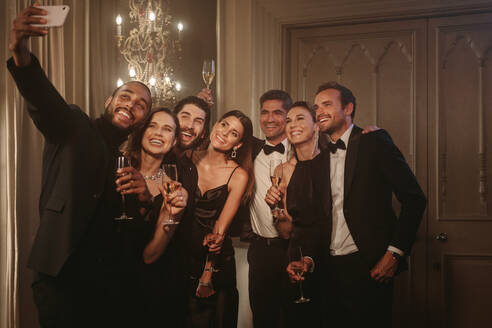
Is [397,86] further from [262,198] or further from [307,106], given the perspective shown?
[262,198]

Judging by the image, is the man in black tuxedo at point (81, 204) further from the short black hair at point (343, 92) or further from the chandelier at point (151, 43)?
the short black hair at point (343, 92)

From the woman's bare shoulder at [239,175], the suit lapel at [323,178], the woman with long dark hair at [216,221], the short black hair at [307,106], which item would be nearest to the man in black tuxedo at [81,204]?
the woman with long dark hair at [216,221]

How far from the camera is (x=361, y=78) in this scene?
124 inches

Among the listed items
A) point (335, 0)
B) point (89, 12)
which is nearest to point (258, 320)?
point (335, 0)

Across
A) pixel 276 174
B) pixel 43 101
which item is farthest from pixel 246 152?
pixel 43 101

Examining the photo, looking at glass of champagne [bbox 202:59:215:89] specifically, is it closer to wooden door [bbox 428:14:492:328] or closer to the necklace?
the necklace

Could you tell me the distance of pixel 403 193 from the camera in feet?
9.11

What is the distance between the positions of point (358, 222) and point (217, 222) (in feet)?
2.94

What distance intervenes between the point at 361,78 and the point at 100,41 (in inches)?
78.8

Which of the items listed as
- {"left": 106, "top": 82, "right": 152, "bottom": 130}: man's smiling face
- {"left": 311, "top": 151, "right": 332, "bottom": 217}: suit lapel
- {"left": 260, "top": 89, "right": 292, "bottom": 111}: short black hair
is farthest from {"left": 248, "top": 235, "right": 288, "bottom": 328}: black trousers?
{"left": 106, "top": 82, "right": 152, "bottom": 130}: man's smiling face

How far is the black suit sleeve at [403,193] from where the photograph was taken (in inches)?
107

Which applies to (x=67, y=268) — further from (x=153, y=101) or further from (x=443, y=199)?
(x=443, y=199)

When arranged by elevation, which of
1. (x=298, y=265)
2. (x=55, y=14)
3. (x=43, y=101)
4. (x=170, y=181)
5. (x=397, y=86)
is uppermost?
(x=55, y=14)

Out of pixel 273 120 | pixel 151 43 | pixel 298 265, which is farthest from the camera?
pixel 151 43
